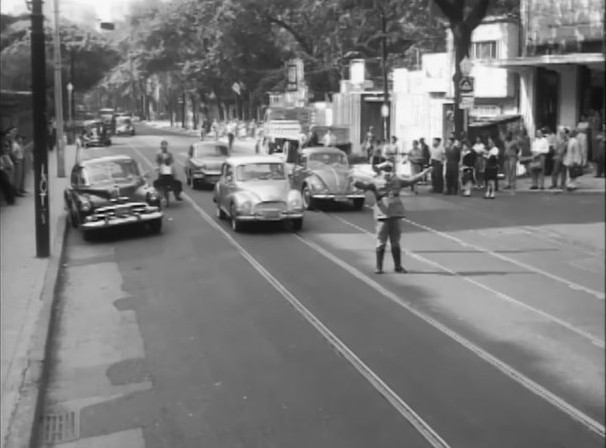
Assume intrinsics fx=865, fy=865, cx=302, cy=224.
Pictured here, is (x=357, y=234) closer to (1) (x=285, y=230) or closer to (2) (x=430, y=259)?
(1) (x=285, y=230)

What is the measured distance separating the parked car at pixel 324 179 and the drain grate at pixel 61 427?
43.1 feet

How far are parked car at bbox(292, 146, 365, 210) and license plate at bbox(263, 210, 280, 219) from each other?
2.66 meters

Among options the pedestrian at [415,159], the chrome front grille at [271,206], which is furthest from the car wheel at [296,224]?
the pedestrian at [415,159]

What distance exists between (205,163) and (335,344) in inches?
799

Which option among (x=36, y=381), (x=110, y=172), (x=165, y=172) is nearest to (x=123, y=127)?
(x=165, y=172)

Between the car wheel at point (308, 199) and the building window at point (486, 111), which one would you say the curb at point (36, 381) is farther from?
the building window at point (486, 111)

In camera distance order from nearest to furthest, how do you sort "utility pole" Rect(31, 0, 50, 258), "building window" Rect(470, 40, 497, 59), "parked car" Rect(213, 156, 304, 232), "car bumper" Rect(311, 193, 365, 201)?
"utility pole" Rect(31, 0, 50, 258), "parked car" Rect(213, 156, 304, 232), "car bumper" Rect(311, 193, 365, 201), "building window" Rect(470, 40, 497, 59)

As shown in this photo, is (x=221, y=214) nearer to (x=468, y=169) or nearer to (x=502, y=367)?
(x=468, y=169)

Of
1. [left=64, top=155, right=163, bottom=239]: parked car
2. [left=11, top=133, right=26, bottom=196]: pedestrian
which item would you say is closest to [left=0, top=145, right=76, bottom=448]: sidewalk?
[left=64, top=155, right=163, bottom=239]: parked car

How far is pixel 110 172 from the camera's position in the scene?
19.0m

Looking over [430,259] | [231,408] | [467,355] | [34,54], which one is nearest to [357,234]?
[430,259]

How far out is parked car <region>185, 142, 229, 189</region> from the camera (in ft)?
93.0

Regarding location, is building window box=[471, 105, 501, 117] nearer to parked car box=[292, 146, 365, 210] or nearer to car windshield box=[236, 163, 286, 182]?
parked car box=[292, 146, 365, 210]

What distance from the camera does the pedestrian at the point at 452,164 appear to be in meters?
21.5
